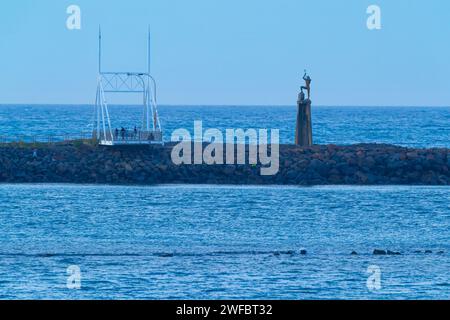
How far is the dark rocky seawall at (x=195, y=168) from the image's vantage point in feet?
211

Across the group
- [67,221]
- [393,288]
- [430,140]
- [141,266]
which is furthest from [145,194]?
[430,140]

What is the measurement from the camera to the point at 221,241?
143ft

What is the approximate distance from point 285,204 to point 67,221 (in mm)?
11263

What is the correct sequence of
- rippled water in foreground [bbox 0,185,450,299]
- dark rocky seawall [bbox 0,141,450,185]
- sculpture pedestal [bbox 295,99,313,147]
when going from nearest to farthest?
1. rippled water in foreground [bbox 0,185,450,299]
2. dark rocky seawall [bbox 0,141,450,185]
3. sculpture pedestal [bbox 295,99,313,147]

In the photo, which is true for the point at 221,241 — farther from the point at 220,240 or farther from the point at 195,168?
the point at 195,168

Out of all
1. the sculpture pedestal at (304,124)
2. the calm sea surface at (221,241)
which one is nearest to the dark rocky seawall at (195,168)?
the calm sea surface at (221,241)

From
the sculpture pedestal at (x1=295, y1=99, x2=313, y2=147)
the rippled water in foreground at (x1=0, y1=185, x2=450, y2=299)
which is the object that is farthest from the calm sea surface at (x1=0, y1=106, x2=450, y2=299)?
the sculpture pedestal at (x1=295, y1=99, x2=313, y2=147)

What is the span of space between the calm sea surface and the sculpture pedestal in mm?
8491

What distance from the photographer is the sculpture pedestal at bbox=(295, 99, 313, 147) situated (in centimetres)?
7031

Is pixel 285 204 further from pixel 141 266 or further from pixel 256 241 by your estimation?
pixel 141 266

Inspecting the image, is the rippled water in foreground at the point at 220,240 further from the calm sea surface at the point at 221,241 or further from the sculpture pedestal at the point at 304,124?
the sculpture pedestal at the point at 304,124

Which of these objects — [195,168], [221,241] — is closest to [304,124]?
[195,168]

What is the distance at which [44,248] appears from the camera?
136ft

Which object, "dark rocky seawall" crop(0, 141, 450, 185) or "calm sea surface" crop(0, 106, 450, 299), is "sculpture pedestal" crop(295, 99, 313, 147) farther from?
"calm sea surface" crop(0, 106, 450, 299)
